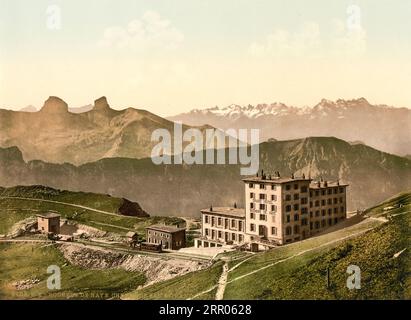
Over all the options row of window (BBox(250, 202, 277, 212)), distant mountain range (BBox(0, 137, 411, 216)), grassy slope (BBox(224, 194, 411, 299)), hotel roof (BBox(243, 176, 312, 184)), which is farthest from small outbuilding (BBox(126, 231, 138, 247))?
hotel roof (BBox(243, 176, 312, 184))

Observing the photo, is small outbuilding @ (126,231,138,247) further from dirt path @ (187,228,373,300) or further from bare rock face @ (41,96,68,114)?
bare rock face @ (41,96,68,114)

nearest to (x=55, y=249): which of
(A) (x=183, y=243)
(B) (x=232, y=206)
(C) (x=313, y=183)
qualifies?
(A) (x=183, y=243)

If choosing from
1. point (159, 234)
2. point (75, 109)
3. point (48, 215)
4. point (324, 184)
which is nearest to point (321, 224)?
point (324, 184)

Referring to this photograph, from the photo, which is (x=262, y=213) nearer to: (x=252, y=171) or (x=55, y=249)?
(x=252, y=171)

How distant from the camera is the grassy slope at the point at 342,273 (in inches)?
1507

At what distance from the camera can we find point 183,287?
133 feet

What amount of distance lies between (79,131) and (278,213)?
20275 mm

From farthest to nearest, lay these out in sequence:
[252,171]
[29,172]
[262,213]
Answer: [29,172] < [252,171] < [262,213]

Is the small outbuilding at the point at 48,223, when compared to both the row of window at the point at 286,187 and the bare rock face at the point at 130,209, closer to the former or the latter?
the bare rock face at the point at 130,209

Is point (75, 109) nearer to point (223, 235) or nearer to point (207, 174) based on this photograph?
point (207, 174)

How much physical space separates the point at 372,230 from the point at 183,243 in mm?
14840

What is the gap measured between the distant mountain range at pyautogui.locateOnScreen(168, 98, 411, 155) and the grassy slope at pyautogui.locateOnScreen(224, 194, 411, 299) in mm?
7250

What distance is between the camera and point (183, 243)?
151ft

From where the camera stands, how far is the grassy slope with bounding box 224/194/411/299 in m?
38.3
